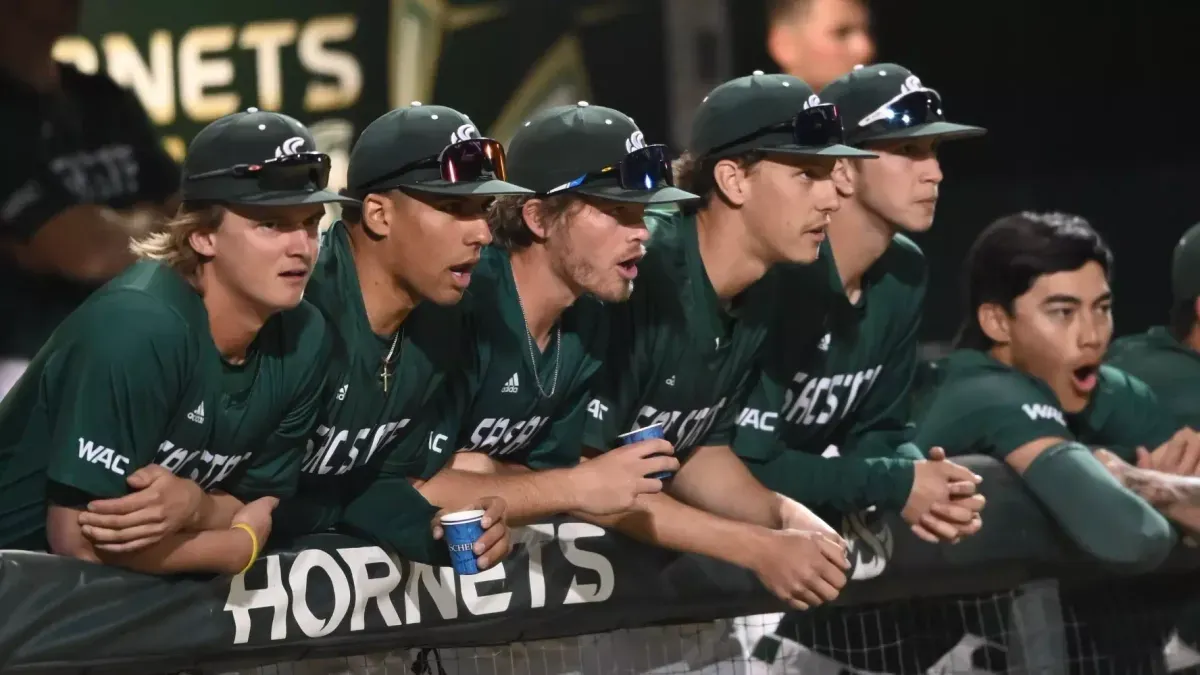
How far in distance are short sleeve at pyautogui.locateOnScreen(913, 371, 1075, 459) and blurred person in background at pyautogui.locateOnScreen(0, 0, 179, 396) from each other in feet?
6.39

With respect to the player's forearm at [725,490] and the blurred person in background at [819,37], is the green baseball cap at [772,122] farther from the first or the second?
the blurred person in background at [819,37]

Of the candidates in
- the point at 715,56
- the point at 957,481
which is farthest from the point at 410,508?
the point at 715,56

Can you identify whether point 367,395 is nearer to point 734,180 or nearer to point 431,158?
point 431,158

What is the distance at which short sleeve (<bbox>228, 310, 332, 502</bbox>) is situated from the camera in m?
2.55

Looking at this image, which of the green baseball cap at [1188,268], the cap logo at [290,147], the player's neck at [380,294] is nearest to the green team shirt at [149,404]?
the player's neck at [380,294]

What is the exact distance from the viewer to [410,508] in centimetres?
260

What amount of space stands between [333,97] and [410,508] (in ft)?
7.34

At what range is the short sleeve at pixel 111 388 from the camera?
2252mm

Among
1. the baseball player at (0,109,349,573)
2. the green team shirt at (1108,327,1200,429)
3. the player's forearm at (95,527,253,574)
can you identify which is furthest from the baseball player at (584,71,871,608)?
the green team shirt at (1108,327,1200,429)

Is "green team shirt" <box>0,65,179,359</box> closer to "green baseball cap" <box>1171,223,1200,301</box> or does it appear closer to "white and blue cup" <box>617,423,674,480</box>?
"white and blue cup" <box>617,423,674,480</box>

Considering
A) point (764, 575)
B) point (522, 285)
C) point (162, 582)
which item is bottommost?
point (764, 575)

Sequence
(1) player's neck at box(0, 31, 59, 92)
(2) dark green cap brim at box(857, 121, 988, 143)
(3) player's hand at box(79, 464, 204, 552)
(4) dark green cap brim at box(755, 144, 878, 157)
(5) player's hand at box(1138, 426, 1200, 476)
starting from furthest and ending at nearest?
1. (1) player's neck at box(0, 31, 59, 92)
2. (5) player's hand at box(1138, 426, 1200, 476)
3. (2) dark green cap brim at box(857, 121, 988, 143)
4. (4) dark green cap brim at box(755, 144, 878, 157)
5. (3) player's hand at box(79, 464, 204, 552)

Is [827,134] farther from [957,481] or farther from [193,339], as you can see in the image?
[193,339]

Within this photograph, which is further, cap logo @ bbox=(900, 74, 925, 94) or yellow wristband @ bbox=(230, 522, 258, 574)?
cap logo @ bbox=(900, 74, 925, 94)
